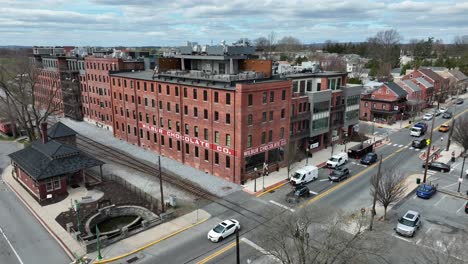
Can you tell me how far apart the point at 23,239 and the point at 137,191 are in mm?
12493

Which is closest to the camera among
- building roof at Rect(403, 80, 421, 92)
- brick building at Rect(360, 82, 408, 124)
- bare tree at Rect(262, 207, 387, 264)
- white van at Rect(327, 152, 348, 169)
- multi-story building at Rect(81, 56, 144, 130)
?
bare tree at Rect(262, 207, 387, 264)

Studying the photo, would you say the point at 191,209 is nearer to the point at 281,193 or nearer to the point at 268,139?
the point at 281,193

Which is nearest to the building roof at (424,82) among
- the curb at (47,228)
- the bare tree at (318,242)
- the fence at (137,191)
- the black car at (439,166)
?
the black car at (439,166)

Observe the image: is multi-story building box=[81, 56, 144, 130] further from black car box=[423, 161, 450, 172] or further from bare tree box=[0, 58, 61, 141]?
black car box=[423, 161, 450, 172]

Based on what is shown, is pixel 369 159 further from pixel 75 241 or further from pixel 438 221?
pixel 75 241

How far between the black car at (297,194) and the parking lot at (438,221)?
29.2 feet

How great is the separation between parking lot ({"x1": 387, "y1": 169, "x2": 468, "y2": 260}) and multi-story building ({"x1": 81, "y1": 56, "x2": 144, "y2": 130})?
54.2m

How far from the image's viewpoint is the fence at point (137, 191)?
35.3m

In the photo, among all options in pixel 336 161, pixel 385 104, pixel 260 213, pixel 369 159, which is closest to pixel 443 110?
pixel 385 104

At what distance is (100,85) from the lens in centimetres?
7019

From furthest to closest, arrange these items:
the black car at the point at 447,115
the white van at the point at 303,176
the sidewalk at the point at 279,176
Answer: the black car at the point at 447,115, the white van at the point at 303,176, the sidewalk at the point at 279,176

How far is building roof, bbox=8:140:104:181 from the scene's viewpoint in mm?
36800

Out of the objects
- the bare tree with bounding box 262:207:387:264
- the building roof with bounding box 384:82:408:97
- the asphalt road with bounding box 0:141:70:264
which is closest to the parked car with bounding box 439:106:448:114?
the building roof with bounding box 384:82:408:97

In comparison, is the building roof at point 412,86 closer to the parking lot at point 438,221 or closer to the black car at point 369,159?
the black car at point 369,159
